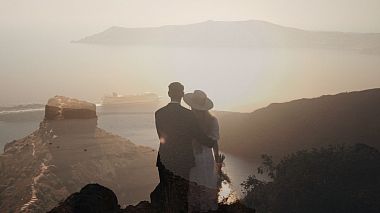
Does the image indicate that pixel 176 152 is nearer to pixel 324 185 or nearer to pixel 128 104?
pixel 324 185

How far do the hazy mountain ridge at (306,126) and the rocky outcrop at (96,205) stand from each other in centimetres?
5640

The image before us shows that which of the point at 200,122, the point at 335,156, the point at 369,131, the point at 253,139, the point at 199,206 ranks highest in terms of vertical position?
the point at 200,122

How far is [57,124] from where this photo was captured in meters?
36.1

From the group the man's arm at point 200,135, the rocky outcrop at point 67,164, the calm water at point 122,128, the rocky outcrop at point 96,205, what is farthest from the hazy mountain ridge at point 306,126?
the man's arm at point 200,135

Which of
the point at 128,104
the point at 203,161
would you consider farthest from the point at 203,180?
the point at 128,104

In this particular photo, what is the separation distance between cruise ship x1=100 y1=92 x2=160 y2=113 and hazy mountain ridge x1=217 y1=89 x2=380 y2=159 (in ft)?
220

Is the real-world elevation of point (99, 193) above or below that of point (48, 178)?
above

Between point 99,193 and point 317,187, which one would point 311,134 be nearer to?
point 317,187

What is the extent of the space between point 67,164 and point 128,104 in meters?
126

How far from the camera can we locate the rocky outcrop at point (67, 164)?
2844 cm

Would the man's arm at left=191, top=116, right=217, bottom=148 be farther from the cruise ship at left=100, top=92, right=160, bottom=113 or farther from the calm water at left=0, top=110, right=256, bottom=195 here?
the cruise ship at left=100, top=92, right=160, bottom=113

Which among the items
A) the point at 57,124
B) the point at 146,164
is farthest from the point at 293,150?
the point at 57,124

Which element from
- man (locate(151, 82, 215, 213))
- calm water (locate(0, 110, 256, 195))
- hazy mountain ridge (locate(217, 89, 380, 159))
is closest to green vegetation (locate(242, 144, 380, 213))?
man (locate(151, 82, 215, 213))

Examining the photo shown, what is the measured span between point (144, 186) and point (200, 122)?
3185 centimetres
